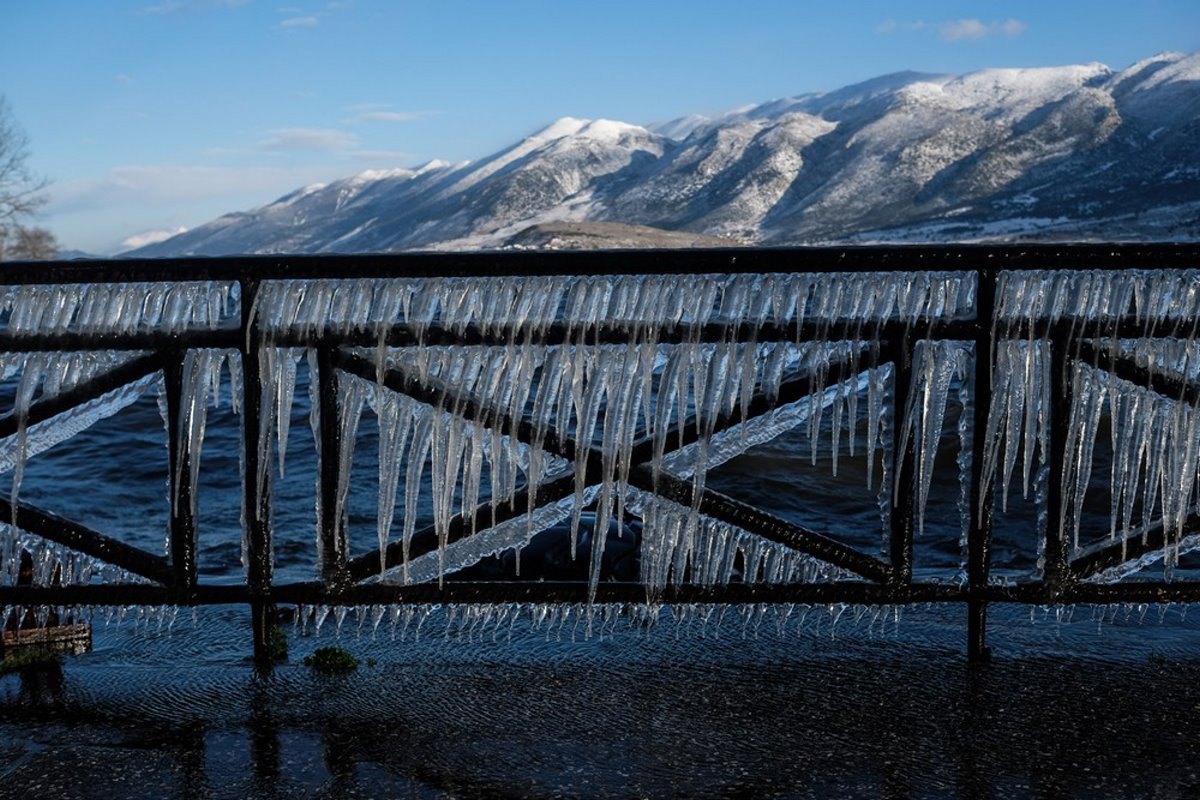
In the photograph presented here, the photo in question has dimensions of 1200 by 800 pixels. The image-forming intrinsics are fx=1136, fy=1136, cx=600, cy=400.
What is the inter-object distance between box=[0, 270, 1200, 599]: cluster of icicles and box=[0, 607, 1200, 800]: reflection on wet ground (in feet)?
1.38

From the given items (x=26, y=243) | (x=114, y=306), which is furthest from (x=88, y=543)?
(x=26, y=243)

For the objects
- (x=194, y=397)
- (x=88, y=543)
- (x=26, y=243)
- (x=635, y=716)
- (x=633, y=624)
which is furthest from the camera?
(x=26, y=243)

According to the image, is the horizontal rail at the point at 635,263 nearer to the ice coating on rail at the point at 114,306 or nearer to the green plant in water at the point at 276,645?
the ice coating on rail at the point at 114,306

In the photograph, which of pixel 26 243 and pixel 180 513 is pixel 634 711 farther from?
pixel 26 243

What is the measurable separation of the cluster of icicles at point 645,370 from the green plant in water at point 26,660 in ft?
1.54

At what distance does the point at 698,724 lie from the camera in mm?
3570

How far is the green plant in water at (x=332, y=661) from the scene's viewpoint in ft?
13.5

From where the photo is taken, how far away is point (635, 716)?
364 centimetres

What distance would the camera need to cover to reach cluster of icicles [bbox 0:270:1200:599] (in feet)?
12.2

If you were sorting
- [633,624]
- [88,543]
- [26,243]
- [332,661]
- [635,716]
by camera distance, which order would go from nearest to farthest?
1. [635,716]
2. [88,543]
3. [332,661]
4. [633,624]
5. [26,243]

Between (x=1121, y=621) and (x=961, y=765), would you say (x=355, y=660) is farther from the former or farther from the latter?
(x=1121, y=621)

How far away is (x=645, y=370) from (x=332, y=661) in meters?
1.58

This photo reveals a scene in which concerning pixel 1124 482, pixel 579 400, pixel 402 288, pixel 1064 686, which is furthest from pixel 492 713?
pixel 1124 482

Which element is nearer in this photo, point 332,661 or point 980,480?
point 980,480
